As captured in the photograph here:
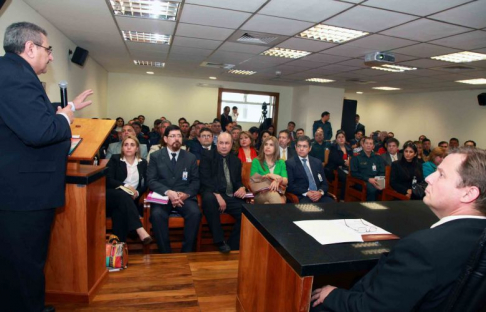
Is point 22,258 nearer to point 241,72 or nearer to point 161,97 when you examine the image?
point 241,72

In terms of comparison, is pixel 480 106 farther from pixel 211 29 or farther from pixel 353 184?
pixel 211 29

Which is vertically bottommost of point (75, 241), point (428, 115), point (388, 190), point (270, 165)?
point (388, 190)

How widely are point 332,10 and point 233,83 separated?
7800 millimetres

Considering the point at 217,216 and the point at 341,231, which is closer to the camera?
the point at 341,231

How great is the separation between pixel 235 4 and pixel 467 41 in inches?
124

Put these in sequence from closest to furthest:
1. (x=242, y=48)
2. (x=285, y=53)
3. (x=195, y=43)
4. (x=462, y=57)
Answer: (x=462, y=57), (x=195, y=43), (x=242, y=48), (x=285, y=53)

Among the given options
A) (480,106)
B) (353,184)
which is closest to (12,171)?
(353,184)

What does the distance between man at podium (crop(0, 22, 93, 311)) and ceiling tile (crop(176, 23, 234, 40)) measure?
9.76 ft

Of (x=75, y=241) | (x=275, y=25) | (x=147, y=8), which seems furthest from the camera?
(x=275, y=25)

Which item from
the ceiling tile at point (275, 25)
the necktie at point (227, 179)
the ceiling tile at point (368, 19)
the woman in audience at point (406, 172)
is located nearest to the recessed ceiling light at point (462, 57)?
the woman in audience at point (406, 172)

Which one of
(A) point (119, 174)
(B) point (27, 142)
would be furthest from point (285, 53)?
(B) point (27, 142)

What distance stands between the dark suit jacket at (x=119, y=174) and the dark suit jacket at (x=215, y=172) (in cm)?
63

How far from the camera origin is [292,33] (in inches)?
166

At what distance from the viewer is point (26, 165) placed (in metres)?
1.41
